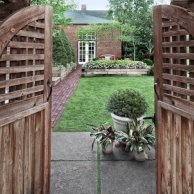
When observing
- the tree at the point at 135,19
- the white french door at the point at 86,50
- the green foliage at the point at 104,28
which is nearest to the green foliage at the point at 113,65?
the green foliage at the point at 104,28

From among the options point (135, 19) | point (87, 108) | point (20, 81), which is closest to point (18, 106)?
point (20, 81)

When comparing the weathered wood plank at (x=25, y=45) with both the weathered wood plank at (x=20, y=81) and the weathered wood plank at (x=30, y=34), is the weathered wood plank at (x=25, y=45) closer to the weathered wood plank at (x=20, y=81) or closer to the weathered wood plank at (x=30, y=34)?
the weathered wood plank at (x=30, y=34)

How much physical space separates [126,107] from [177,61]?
7.28 ft

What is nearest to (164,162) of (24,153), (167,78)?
(167,78)

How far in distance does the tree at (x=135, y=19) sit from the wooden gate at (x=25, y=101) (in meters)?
18.2

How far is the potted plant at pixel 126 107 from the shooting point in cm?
475

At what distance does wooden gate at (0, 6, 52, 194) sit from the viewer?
2.35 m

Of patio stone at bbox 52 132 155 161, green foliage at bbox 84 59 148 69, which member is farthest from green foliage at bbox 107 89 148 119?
green foliage at bbox 84 59 148 69

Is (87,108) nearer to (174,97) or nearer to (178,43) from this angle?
(174,97)

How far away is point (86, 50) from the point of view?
82.0 feet

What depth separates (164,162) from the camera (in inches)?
111

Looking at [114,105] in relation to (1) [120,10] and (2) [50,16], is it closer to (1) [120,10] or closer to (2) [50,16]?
(2) [50,16]

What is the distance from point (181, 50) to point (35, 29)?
127 cm

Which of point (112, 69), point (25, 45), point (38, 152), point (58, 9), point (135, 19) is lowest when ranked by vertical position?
point (38, 152)
